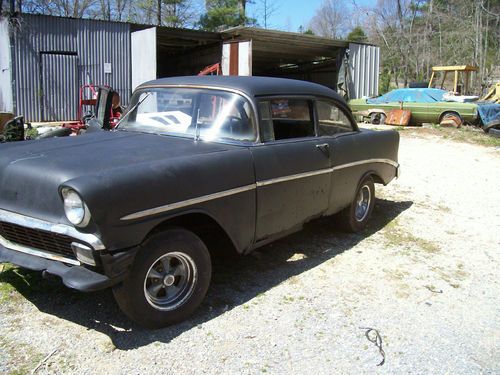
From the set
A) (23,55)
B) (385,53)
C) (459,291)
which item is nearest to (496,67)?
(385,53)

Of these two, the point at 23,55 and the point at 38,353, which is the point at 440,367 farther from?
the point at 23,55

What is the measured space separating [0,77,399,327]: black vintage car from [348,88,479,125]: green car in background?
12689 millimetres

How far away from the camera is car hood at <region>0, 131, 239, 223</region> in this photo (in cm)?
286

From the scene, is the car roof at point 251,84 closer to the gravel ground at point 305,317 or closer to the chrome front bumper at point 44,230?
the gravel ground at point 305,317

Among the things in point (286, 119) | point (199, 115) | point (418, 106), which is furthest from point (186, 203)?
point (418, 106)

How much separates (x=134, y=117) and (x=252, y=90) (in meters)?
1.20

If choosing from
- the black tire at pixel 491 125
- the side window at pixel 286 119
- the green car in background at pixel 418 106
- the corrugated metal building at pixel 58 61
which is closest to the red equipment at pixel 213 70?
the corrugated metal building at pixel 58 61

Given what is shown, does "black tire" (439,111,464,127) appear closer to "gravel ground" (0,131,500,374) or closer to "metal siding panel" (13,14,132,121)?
"metal siding panel" (13,14,132,121)

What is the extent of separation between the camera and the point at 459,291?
3.96m

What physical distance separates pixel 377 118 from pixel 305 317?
1519 centimetres

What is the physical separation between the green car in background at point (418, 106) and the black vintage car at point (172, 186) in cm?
1269

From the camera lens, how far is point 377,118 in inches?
690

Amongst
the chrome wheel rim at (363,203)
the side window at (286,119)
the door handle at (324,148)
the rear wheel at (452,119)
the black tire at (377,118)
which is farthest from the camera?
the black tire at (377,118)

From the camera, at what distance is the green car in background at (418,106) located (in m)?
15.8
